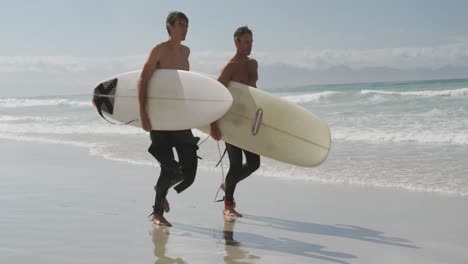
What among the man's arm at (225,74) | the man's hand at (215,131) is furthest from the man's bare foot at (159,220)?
the man's arm at (225,74)

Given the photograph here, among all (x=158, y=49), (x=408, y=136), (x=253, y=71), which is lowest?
(x=408, y=136)

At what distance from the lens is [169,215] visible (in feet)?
17.2

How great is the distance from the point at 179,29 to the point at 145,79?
18.2 inches

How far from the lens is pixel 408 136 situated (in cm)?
1108

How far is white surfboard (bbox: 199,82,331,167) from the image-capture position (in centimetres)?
507

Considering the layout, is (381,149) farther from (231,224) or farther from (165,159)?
(165,159)

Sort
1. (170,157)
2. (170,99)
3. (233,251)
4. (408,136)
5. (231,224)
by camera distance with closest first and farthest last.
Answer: (233,251) < (170,157) < (170,99) < (231,224) < (408,136)

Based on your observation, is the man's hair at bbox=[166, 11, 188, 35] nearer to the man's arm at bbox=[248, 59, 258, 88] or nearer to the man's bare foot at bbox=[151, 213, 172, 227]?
the man's arm at bbox=[248, 59, 258, 88]

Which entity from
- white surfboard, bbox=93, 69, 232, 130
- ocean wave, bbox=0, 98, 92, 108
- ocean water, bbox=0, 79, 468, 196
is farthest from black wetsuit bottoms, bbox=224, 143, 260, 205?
ocean wave, bbox=0, 98, 92, 108

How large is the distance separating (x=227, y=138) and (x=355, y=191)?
1.76 metres

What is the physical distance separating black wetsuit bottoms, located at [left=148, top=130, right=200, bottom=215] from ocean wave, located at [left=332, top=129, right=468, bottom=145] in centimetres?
663

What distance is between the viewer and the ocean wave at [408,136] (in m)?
10.3

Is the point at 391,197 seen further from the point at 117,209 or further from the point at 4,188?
the point at 4,188

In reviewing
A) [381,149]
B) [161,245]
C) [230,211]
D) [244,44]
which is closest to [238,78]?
[244,44]
